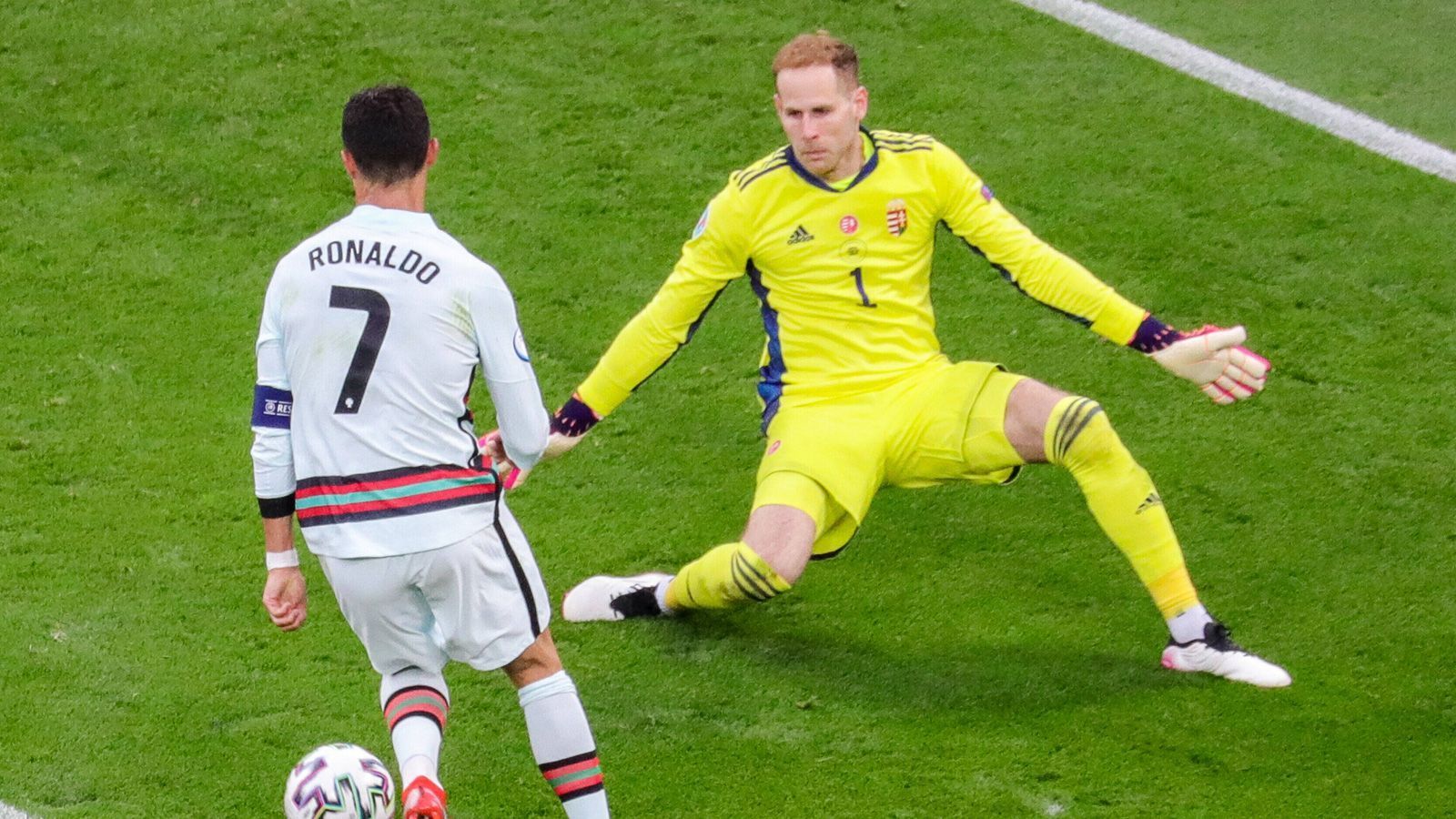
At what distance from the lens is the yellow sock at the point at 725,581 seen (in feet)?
15.1

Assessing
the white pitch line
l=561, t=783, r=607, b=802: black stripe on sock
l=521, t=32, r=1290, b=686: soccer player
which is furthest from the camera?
the white pitch line

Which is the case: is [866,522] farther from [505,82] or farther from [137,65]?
[137,65]

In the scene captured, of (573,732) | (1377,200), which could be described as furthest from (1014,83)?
(573,732)

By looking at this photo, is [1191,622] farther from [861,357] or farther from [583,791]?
[583,791]

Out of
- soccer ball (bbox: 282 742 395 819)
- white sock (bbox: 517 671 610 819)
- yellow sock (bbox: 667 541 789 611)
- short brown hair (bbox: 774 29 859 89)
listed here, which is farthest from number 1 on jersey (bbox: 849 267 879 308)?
soccer ball (bbox: 282 742 395 819)

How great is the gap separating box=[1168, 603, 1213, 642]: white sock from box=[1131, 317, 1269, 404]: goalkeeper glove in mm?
606

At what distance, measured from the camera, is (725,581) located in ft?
15.5

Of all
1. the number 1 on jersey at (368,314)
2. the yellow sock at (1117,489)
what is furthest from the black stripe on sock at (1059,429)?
the number 1 on jersey at (368,314)

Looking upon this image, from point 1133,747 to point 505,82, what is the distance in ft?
14.9

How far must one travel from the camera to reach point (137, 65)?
7969mm

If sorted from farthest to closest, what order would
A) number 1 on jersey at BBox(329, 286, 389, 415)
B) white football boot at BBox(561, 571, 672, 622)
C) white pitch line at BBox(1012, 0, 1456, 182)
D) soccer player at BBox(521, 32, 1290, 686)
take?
white pitch line at BBox(1012, 0, 1456, 182) → white football boot at BBox(561, 571, 672, 622) → soccer player at BBox(521, 32, 1290, 686) → number 1 on jersey at BBox(329, 286, 389, 415)

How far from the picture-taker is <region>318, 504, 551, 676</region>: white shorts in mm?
3705

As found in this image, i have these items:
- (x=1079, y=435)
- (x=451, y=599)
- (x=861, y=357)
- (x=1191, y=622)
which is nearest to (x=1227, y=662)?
(x=1191, y=622)

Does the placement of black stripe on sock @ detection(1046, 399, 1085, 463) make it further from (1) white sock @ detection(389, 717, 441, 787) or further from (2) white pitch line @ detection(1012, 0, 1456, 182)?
(2) white pitch line @ detection(1012, 0, 1456, 182)
